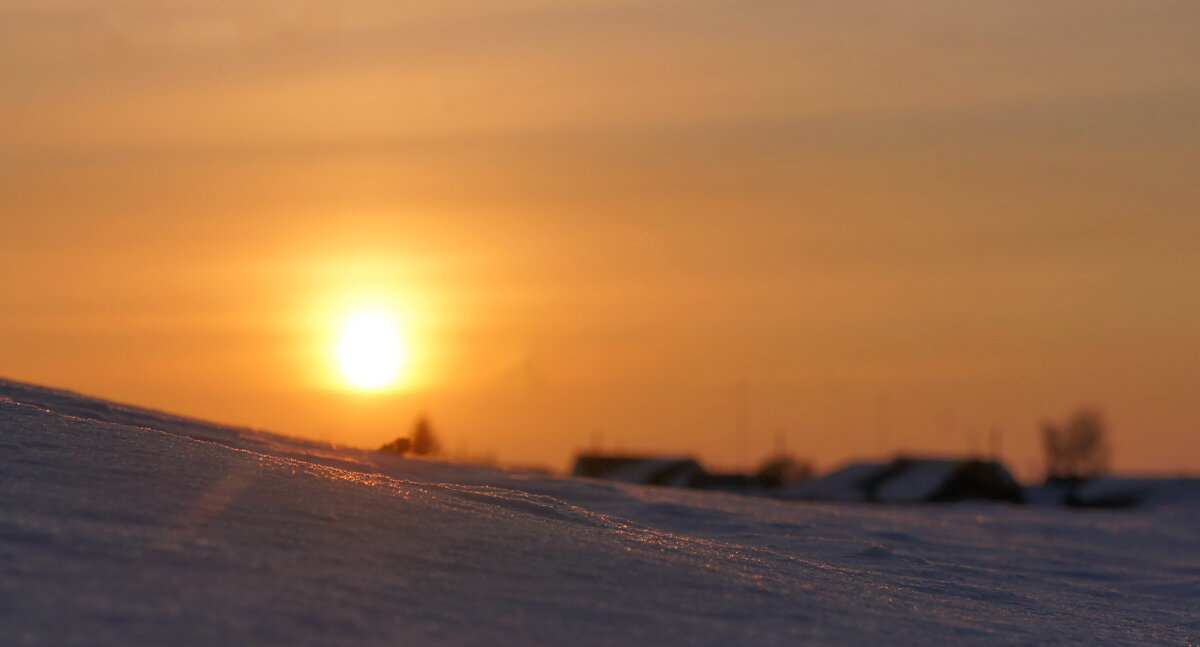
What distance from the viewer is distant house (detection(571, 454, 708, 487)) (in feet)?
248

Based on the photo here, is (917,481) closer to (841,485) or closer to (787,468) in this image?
(841,485)

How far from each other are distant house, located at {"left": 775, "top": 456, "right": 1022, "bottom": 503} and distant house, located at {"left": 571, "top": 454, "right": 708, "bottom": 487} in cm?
546

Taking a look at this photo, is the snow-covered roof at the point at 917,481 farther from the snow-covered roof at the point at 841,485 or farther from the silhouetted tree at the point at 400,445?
the silhouetted tree at the point at 400,445

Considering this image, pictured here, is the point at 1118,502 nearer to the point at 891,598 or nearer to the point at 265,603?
the point at 891,598

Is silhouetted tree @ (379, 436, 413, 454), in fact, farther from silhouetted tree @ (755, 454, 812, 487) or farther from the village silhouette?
silhouetted tree @ (755, 454, 812, 487)

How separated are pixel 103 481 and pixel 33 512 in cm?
126

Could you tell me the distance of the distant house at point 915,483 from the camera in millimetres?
69812

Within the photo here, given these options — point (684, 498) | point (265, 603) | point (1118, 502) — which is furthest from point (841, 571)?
point (1118, 502)

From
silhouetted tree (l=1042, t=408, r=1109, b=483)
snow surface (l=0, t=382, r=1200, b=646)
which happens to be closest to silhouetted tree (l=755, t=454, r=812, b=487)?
silhouetted tree (l=1042, t=408, r=1109, b=483)

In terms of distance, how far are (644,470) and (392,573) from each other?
67.8 metres

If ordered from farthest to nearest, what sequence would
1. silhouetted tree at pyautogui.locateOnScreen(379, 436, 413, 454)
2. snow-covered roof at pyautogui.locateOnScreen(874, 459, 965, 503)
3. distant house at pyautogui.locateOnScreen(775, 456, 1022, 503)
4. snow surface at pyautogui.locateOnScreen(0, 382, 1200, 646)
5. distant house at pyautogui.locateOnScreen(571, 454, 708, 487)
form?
distant house at pyautogui.locateOnScreen(571, 454, 708, 487) < snow-covered roof at pyautogui.locateOnScreen(874, 459, 965, 503) < distant house at pyautogui.locateOnScreen(775, 456, 1022, 503) < silhouetted tree at pyautogui.locateOnScreen(379, 436, 413, 454) < snow surface at pyautogui.locateOnScreen(0, 382, 1200, 646)

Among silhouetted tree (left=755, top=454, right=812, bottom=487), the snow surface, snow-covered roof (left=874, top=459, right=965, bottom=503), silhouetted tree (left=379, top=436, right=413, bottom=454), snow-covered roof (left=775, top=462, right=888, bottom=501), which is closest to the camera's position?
the snow surface

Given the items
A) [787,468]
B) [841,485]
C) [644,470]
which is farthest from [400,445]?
[787,468]

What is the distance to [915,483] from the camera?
73.1m
